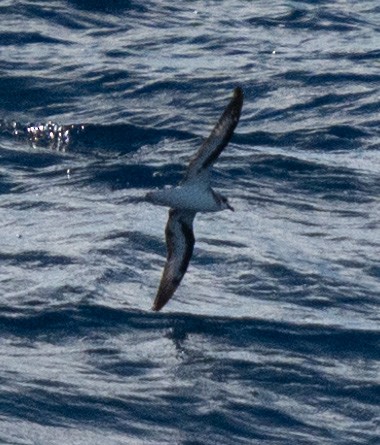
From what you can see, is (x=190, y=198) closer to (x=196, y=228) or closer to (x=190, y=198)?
(x=190, y=198)

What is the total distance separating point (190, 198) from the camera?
12.0 meters

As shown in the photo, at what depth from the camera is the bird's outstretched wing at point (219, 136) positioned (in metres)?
11.2

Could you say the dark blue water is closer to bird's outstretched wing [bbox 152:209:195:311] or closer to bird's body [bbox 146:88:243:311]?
bird's outstretched wing [bbox 152:209:195:311]

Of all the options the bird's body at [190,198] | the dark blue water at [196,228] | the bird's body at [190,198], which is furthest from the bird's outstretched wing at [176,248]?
the dark blue water at [196,228]

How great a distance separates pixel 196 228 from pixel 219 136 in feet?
17.2

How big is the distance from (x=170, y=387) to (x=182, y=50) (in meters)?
11.0

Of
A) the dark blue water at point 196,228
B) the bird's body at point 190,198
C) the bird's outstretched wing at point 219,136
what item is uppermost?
the bird's outstretched wing at point 219,136

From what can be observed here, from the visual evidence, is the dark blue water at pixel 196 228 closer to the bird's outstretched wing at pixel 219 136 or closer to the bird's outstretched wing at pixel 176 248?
the bird's outstretched wing at pixel 176 248

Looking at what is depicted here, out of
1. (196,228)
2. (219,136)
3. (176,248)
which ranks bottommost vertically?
(196,228)

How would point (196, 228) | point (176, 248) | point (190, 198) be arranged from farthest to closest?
point (196, 228)
point (176, 248)
point (190, 198)

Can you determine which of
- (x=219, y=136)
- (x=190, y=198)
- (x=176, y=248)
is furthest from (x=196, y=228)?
(x=219, y=136)

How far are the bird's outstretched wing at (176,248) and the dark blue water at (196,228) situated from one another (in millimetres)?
763

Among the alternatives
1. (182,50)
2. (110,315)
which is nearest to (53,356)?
(110,315)

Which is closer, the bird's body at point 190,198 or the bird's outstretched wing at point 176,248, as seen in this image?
the bird's body at point 190,198
